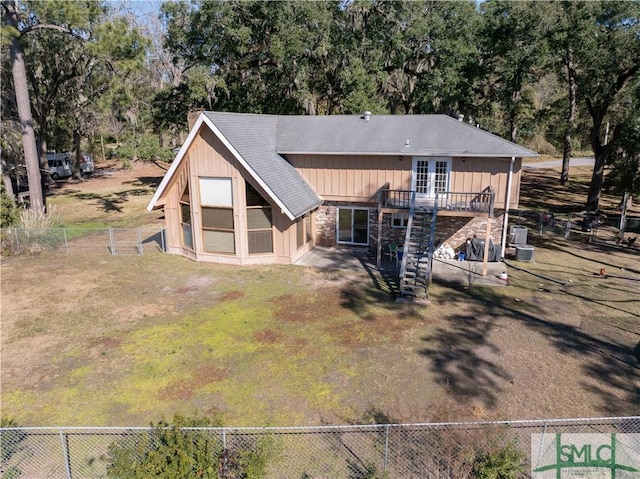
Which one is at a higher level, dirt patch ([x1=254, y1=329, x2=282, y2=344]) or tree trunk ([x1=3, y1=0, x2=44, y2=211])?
tree trunk ([x1=3, y1=0, x2=44, y2=211])

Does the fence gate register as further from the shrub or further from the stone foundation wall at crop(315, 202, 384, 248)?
the stone foundation wall at crop(315, 202, 384, 248)

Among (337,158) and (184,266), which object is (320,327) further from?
(337,158)

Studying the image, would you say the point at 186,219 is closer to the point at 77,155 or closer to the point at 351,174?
the point at 351,174

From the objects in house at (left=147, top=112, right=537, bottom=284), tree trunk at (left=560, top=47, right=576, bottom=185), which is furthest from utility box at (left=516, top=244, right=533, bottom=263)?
tree trunk at (left=560, top=47, right=576, bottom=185)

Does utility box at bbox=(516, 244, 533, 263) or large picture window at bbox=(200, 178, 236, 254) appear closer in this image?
large picture window at bbox=(200, 178, 236, 254)

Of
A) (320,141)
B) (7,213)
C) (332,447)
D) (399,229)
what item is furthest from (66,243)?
(332,447)

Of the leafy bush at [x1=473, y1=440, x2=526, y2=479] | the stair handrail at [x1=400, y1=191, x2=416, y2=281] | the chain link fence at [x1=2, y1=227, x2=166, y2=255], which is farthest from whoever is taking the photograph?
the chain link fence at [x1=2, y1=227, x2=166, y2=255]
